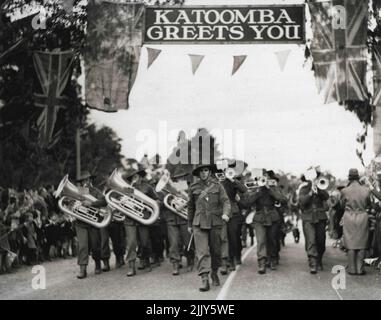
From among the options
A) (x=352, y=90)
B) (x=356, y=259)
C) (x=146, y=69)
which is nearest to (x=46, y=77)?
(x=146, y=69)

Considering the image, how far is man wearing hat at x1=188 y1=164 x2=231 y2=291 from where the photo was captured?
38.3ft

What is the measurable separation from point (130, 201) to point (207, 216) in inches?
93.3

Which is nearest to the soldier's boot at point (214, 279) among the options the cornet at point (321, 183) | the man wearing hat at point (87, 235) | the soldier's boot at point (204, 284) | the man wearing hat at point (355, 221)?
the soldier's boot at point (204, 284)

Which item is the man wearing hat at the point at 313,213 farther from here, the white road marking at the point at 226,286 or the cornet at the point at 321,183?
the white road marking at the point at 226,286

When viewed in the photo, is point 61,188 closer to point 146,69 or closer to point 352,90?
point 146,69

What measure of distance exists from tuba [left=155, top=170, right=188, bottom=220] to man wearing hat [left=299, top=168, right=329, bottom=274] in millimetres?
2359

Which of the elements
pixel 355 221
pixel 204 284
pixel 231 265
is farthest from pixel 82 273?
pixel 355 221

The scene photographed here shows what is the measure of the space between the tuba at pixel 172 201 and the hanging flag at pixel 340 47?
3527mm

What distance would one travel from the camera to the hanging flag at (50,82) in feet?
43.3

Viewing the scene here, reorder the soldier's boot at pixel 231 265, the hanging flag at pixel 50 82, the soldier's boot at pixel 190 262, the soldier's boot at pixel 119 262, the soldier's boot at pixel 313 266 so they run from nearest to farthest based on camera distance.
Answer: the hanging flag at pixel 50 82, the soldier's boot at pixel 313 266, the soldier's boot at pixel 231 265, the soldier's boot at pixel 190 262, the soldier's boot at pixel 119 262

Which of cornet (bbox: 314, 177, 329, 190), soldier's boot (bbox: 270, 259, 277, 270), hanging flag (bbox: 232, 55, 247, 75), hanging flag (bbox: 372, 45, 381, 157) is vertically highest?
hanging flag (bbox: 232, 55, 247, 75)

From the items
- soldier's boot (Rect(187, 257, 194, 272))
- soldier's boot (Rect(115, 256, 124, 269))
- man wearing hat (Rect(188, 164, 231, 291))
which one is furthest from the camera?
soldier's boot (Rect(115, 256, 124, 269))

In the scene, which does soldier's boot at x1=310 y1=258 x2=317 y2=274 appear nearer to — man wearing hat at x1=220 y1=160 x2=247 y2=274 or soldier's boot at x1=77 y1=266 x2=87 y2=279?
man wearing hat at x1=220 y1=160 x2=247 y2=274

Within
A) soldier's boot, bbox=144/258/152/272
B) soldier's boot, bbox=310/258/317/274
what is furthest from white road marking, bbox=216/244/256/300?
soldier's boot, bbox=144/258/152/272
